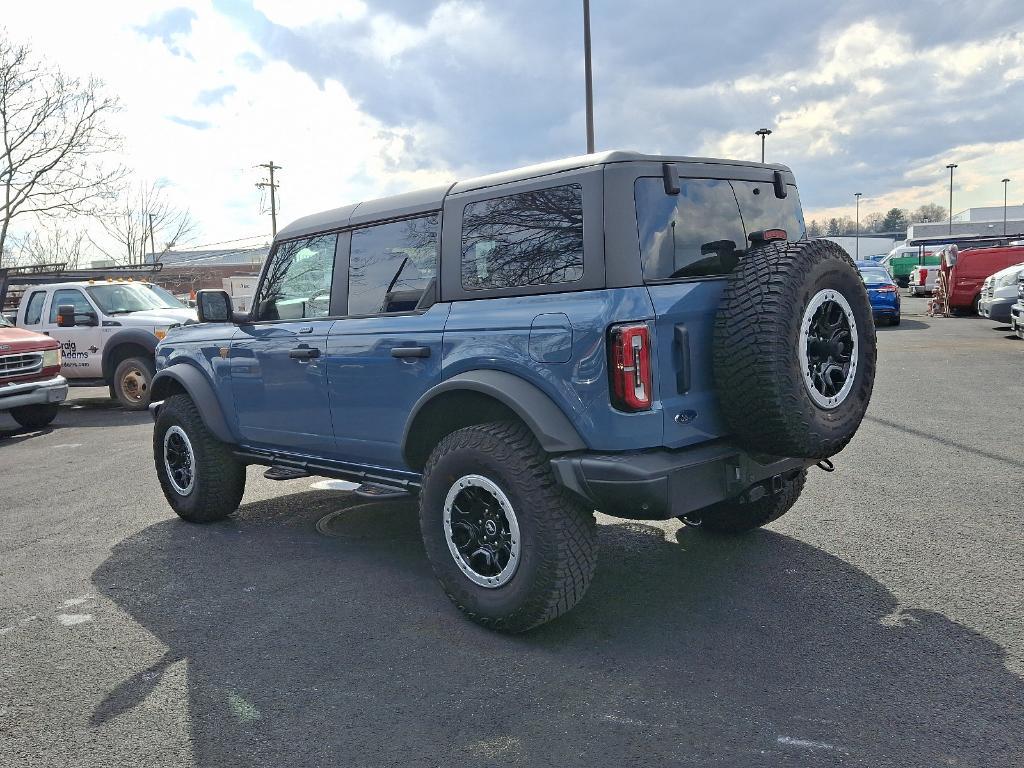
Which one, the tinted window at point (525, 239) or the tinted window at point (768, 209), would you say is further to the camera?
the tinted window at point (768, 209)

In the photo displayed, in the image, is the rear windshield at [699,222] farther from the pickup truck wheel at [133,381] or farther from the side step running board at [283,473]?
the pickup truck wheel at [133,381]

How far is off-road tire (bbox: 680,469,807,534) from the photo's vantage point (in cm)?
480

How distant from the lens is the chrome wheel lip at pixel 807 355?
3.54 metres

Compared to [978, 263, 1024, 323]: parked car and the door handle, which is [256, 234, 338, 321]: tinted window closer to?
the door handle

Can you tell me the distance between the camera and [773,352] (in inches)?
135

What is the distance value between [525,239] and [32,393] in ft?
30.7

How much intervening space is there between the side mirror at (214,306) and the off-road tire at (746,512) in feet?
10.5

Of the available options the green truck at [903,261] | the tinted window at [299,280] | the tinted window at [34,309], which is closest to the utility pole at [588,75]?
the tinted window at [34,309]

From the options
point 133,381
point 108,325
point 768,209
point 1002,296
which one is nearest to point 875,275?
point 1002,296

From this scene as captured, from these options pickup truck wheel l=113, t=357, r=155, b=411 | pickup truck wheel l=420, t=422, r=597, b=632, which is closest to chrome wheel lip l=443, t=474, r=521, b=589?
pickup truck wheel l=420, t=422, r=597, b=632

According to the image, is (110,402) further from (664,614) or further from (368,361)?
(664,614)

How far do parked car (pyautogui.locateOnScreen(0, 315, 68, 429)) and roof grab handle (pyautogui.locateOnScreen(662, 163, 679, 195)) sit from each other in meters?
9.78

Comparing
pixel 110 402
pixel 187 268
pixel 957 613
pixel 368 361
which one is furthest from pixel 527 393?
pixel 187 268

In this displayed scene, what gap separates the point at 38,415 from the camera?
37.8ft
